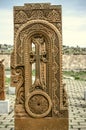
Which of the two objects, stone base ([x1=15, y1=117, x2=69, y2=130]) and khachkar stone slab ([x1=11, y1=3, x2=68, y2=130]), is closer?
khachkar stone slab ([x1=11, y1=3, x2=68, y2=130])

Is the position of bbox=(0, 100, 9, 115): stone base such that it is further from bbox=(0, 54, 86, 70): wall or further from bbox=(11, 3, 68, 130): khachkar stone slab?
bbox=(0, 54, 86, 70): wall

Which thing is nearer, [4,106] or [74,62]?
[4,106]

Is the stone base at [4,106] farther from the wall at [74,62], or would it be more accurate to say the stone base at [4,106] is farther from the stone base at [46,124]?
the wall at [74,62]

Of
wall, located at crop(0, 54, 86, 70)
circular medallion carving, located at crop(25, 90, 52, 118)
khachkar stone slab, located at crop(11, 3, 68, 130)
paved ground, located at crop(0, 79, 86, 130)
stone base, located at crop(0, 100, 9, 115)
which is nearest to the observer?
khachkar stone slab, located at crop(11, 3, 68, 130)

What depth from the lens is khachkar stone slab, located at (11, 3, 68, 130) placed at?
24.6 ft

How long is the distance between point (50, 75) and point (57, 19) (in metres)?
1.18

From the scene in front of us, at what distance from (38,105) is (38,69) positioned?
2.53ft

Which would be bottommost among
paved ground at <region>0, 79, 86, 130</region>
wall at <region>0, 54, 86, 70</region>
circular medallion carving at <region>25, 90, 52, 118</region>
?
paved ground at <region>0, 79, 86, 130</region>

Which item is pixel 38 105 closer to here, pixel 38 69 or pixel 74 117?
pixel 38 69

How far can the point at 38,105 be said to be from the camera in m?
7.63

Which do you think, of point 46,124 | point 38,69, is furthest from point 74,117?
point 38,69

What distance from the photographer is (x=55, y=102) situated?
7629 millimetres

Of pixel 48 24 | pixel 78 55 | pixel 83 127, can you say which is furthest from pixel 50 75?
pixel 78 55

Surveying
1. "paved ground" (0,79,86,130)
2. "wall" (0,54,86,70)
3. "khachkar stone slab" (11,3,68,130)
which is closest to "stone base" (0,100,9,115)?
"paved ground" (0,79,86,130)
